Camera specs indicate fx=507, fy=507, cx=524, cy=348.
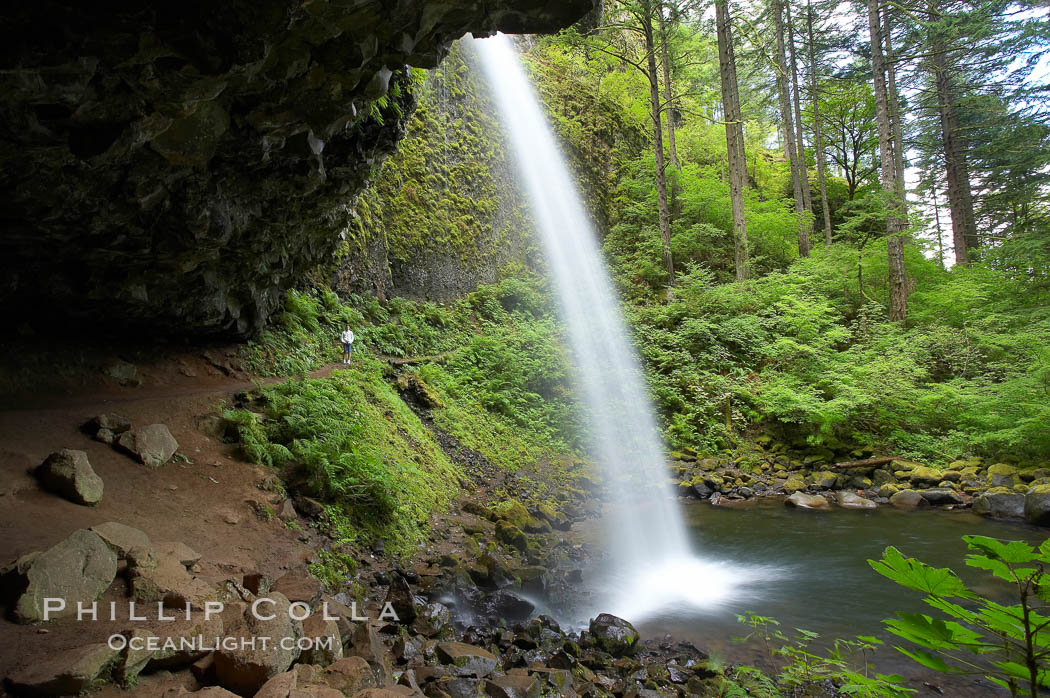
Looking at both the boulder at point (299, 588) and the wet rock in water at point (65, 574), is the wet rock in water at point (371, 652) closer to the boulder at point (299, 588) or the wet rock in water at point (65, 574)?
the boulder at point (299, 588)

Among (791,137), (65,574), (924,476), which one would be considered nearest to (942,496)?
(924,476)

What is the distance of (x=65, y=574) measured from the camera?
329 centimetres

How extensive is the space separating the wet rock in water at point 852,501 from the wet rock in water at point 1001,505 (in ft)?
5.17

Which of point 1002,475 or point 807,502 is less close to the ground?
point 1002,475

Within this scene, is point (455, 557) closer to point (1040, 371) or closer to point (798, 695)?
point (798, 695)

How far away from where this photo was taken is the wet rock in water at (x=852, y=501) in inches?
389

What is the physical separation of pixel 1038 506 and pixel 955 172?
15934mm

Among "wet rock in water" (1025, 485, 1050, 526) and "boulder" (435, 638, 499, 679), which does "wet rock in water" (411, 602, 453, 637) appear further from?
"wet rock in water" (1025, 485, 1050, 526)

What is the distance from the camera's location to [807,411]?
38.1 feet

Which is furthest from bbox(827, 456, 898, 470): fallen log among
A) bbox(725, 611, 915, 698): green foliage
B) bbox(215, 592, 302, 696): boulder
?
bbox(215, 592, 302, 696): boulder

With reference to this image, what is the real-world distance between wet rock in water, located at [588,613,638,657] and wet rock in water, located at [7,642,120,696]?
4098 millimetres

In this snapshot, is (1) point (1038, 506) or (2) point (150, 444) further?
(1) point (1038, 506)

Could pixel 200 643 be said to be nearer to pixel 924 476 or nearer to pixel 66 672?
pixel 66 672

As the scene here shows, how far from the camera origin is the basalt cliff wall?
11.5ft
